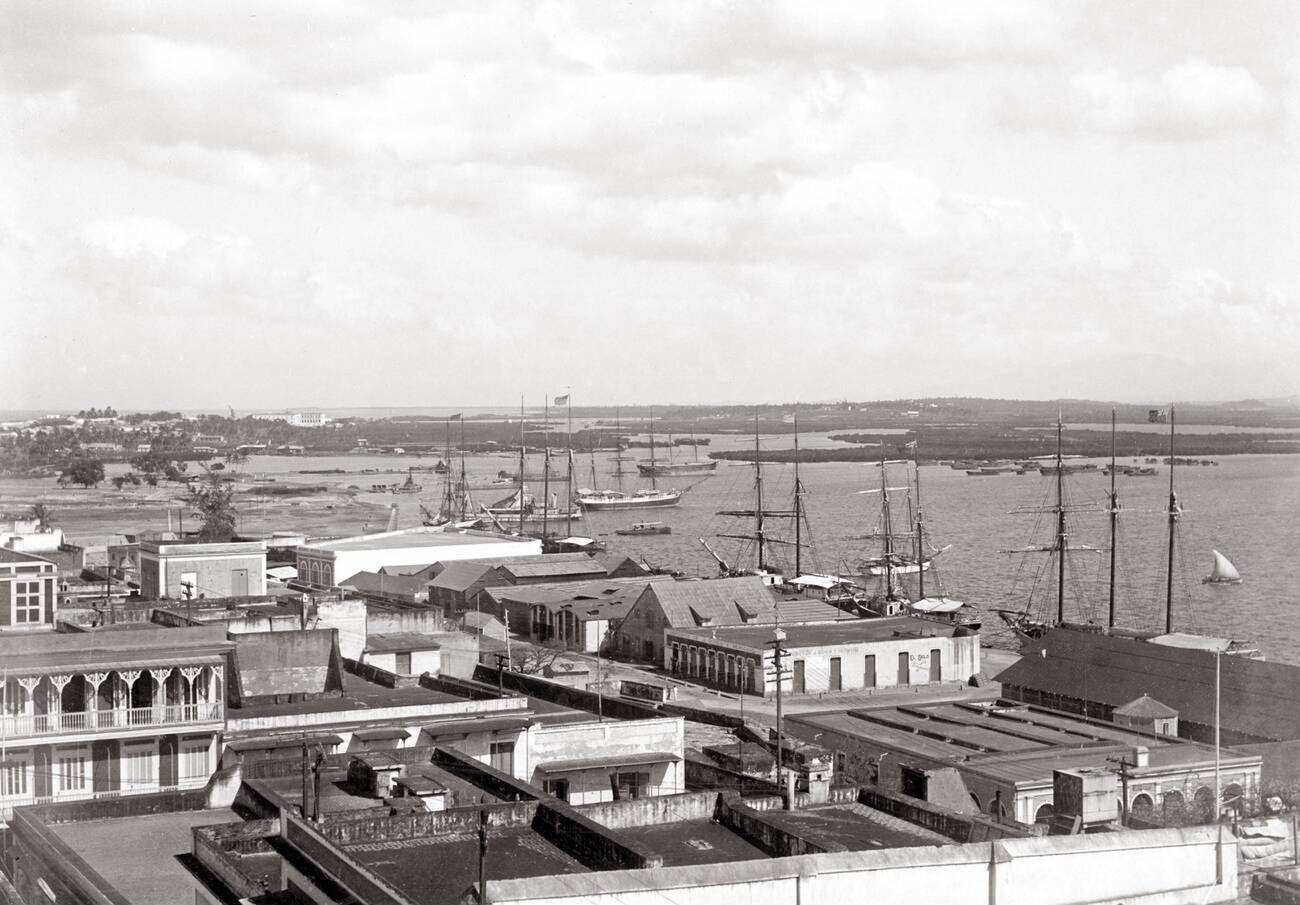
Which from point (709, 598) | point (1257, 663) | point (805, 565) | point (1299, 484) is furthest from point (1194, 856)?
point (1299, 484)

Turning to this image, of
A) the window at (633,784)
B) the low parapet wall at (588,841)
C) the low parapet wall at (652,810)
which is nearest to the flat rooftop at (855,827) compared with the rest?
the low parapet wall at (652,810)

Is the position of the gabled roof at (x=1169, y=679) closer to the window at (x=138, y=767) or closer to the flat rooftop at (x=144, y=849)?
the window at (x=138, y=767)

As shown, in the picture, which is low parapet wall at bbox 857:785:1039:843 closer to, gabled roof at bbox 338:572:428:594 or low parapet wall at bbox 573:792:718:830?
low parapet wall at bbox 573:792:718:830

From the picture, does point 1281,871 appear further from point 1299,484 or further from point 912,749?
point 1299,484

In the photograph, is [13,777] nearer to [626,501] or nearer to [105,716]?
[105,716]

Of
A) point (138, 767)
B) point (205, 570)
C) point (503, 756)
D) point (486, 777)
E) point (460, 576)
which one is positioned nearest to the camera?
point (486, 777)

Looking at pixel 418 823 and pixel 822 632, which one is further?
pixel 822 632

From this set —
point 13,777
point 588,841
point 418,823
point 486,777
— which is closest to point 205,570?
point 13,777
